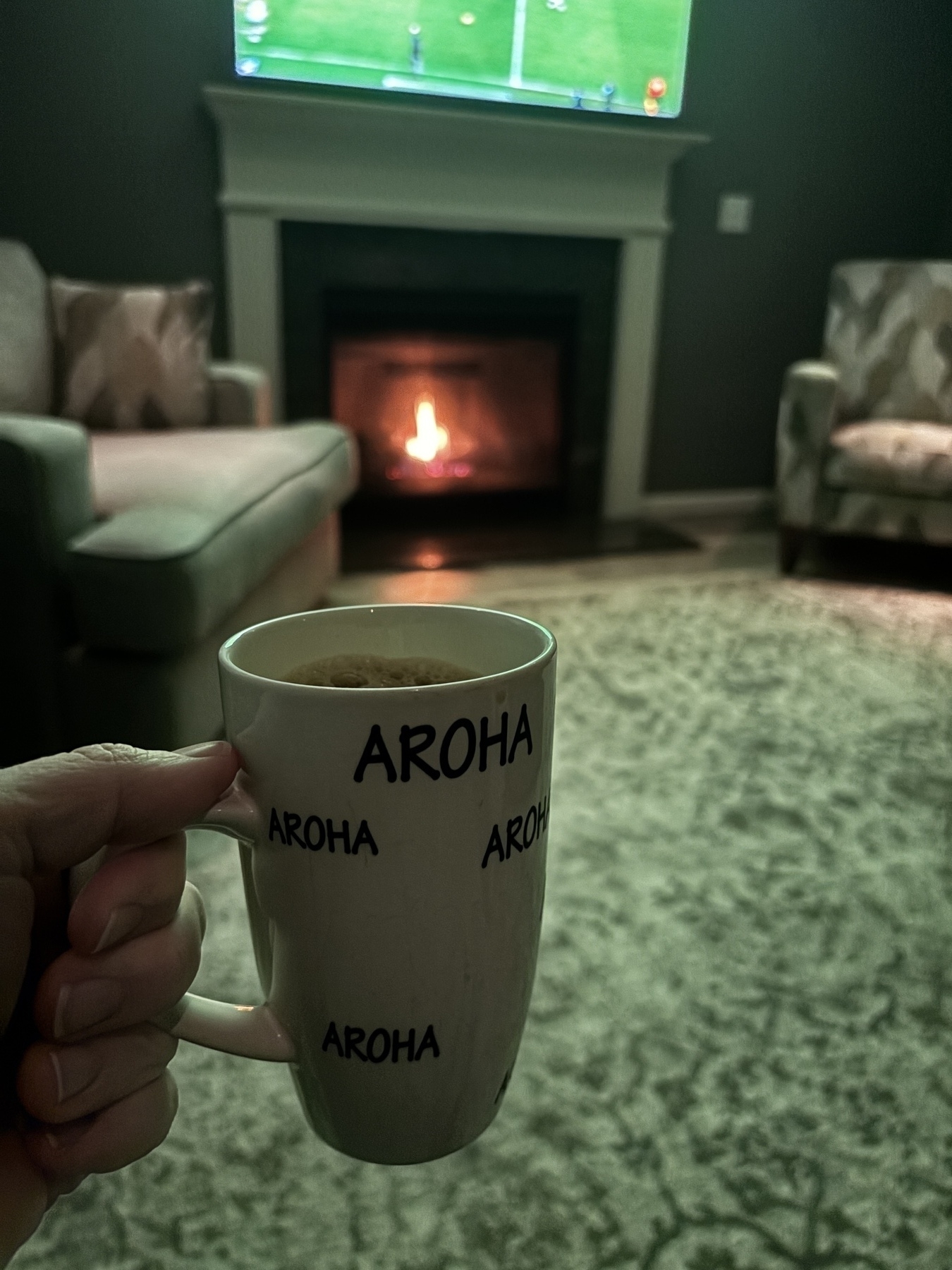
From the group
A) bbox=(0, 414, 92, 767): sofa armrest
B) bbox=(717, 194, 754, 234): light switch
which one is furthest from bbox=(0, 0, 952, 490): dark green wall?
bbox=(0, 414, 92, 767): sofa armrest

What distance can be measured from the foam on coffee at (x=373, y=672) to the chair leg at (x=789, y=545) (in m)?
2.15

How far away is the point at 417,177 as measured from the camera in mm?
2561

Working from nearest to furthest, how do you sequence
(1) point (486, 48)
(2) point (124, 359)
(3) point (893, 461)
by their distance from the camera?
(2) point (124, 359), (3) point (893, 461), (1) point (486, 48)

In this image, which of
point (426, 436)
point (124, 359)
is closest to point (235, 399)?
point (124, 359)

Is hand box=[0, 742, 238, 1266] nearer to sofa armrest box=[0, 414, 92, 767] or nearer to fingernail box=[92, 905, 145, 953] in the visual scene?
fingernail box=[92, 905, 145, 953]

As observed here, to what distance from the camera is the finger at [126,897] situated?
0.30 m

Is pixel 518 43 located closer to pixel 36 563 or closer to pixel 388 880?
pixel 36 563

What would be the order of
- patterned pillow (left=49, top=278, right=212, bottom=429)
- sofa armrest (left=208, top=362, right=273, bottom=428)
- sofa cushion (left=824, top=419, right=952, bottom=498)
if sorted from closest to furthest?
patterned pillow (left=49, top=278, right=212, bottom=429)
sofa armrest (left=208, top=362, right=273, bottom=428)
sofa cushion (left=824, top=419, right=952, bottom=498)

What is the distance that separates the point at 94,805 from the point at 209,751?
4 cm

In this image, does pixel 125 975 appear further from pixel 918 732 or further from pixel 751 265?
pixel 751 265

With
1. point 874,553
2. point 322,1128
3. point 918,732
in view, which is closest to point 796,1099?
point 322,1128

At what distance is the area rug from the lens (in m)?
0.53

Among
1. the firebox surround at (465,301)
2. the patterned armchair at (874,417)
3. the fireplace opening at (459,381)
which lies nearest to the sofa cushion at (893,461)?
the patterned armchair at (874,417)

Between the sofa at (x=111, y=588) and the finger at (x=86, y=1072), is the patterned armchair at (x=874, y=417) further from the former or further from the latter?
the finger at (x=86, y=1072)
